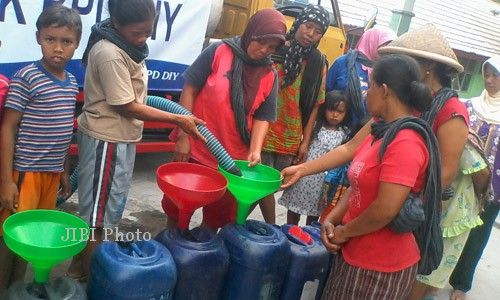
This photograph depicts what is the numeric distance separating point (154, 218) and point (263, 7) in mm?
2516

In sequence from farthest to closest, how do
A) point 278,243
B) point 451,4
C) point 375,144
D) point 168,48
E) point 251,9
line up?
point 451,4 < point 251,9 < point 168,48 < point 278,243 < point 375,144

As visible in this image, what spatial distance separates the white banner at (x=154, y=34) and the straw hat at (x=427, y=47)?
213 centimetres

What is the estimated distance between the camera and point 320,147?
3.43 meters

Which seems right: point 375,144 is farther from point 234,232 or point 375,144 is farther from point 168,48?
point 168,48

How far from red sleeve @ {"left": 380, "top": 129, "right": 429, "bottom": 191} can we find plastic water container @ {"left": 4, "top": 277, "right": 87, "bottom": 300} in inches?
47.8

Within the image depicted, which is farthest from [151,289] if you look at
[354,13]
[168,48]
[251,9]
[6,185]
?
[354,13]

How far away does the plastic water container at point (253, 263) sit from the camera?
2230mm

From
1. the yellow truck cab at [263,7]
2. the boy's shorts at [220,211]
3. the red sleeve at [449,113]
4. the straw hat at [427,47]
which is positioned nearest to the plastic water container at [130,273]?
the boy's shorts at [220,211]

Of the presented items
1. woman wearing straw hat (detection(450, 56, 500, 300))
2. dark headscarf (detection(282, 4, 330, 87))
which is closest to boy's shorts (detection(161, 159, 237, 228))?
dark headscarf (detection(282, 4, 330, 87))

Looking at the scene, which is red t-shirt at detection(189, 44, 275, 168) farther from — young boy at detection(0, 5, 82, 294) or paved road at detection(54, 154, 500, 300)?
paved road at detection(54, 154, 500, 300)

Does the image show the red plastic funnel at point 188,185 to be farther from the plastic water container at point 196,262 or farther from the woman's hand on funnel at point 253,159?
the woman's hand on funnel at point 253,159

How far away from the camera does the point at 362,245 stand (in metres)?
1.90

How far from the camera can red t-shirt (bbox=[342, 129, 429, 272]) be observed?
1664 mm

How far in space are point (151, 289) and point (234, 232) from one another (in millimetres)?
547
